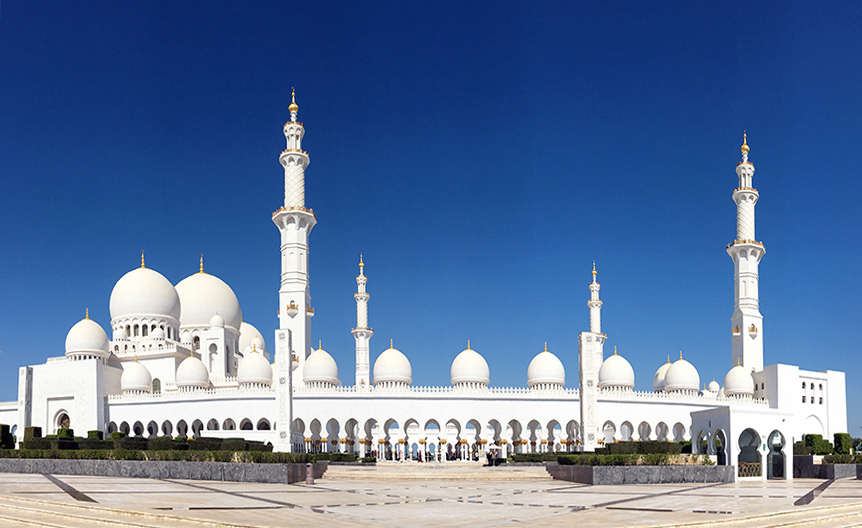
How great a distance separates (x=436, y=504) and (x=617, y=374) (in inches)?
1306

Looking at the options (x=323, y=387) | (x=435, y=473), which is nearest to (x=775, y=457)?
(x=435, y=473)

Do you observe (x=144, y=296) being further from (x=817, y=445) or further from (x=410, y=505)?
(x=410, y=505)

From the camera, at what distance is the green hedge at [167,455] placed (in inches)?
960

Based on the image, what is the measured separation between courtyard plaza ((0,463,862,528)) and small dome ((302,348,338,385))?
70.6 feet

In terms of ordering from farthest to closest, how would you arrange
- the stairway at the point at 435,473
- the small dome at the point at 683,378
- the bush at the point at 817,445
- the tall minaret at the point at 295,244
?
the small dome at the point at 683,378 < the tall minaret at the point at 295,244 < the bush at the point at 817,445 < the stairway at the point at 435,473

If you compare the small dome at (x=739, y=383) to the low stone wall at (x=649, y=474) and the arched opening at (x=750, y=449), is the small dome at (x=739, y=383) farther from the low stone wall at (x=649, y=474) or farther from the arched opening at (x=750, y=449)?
the low stone wall at (x=649, y=474)

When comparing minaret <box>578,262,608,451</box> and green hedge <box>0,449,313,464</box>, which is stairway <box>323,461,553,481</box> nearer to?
green hedge <box>0,449,313,464</box>

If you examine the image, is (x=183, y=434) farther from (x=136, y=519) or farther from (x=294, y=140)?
(x=136, y=519)

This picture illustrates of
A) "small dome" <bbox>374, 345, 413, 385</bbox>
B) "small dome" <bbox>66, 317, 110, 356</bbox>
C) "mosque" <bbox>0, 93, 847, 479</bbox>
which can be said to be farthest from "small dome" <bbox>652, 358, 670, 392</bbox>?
"small dome" <bbox>66, 317, 110, 356</bbox>

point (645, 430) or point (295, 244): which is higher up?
point (295, 244)

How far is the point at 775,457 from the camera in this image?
2862 centimetres

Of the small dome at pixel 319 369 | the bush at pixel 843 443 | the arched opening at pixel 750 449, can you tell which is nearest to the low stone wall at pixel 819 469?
the arched opening at pixel 750 449

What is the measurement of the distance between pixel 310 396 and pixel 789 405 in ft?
86.2

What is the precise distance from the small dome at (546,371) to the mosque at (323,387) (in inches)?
3.3
